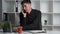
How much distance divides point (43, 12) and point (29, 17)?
16.4 inches

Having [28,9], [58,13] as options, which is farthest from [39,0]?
[58,13]

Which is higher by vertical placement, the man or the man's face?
the man's face

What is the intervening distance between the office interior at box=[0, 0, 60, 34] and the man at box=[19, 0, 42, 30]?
110mm

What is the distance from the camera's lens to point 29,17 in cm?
335

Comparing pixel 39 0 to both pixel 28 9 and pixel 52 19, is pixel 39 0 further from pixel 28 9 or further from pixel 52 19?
pixel 52 19

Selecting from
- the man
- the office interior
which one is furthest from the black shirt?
the office interior

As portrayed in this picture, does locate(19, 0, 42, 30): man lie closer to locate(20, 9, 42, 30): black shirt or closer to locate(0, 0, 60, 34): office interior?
locate(20, 9, 42, 30): black shirt

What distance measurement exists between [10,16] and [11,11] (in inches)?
5.6

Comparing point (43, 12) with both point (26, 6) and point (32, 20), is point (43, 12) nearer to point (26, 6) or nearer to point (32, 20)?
point (32, 20)

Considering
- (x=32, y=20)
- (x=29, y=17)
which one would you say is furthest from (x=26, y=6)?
(x=32, y=20)

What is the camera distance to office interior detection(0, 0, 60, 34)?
336 centimetres

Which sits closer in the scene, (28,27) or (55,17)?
(28,27)

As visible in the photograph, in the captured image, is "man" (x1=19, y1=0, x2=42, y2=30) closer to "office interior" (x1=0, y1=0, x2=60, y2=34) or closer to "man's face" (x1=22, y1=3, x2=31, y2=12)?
"man's face" (x1=22, y1=3, x2=31, y2=12)

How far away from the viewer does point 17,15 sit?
11.2ft
